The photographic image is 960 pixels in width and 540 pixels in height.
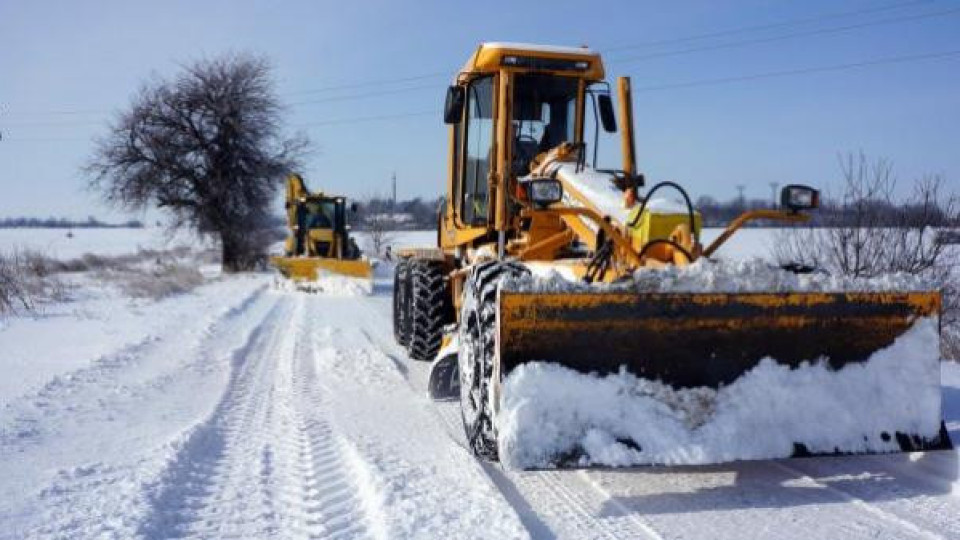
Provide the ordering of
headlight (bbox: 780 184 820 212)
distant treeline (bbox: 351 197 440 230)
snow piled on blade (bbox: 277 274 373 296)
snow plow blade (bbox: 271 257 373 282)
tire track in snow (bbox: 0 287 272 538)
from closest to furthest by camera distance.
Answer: tire track in snow (bbox: 0 287 272 538) → headlight (bbox: 780 184 820 212) → snow piled on blade (bbox: 277 274 373 296) → snow plow blade (bbox: 271 257 373 282) → distant treeline (bbox: 351 197 440 230)

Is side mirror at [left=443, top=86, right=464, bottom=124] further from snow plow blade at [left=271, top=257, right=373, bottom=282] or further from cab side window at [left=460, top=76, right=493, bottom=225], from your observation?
snow plow blade at [left=271, top=257, right=373, bottom=282]

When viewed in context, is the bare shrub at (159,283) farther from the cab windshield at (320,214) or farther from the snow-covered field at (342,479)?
the snow-covered field at (342,479)

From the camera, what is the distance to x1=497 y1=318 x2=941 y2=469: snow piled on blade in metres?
3.75

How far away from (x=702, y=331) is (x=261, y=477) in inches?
99.1

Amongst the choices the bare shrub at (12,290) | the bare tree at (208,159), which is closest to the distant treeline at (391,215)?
the bare tree at (208,159)

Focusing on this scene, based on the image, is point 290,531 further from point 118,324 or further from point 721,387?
point 118,324

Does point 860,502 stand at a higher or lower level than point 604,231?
lower

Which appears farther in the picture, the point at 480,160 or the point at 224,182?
the point at 224,182

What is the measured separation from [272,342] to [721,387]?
22.7 ft

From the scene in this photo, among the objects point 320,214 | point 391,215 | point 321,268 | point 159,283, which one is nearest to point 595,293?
point 321,268

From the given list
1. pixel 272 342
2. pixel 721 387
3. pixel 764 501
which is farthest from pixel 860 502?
pixel 272 342

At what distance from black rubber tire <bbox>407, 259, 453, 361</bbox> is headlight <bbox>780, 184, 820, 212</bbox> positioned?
11.8 ft

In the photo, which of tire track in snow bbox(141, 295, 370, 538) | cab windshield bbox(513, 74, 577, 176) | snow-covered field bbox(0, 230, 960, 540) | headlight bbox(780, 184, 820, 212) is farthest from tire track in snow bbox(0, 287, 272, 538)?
headlight bbox(780, 184, 820, 212)

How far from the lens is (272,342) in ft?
31.7
